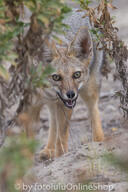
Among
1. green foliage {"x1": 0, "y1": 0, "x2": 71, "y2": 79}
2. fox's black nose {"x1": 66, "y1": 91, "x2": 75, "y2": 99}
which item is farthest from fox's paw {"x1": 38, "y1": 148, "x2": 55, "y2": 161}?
green foliage {"x1": 0, "y1": 0, "x2": 71, "y2": 79}

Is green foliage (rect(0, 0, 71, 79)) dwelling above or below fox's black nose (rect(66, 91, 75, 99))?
above

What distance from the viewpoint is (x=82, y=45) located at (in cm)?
475

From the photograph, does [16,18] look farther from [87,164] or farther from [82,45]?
[82,45]

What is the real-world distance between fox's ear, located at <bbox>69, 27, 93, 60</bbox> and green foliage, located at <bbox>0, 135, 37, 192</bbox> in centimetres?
277

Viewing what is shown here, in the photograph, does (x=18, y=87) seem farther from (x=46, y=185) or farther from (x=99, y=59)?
(x=99, y=59)

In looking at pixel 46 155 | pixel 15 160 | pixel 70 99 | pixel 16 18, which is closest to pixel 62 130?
pixel 46 155

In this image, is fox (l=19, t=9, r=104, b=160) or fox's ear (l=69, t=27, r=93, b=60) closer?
fox (l=19, t=9, r=104, b=160)

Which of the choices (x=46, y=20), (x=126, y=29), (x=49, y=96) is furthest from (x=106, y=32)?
(x=126, y=29)

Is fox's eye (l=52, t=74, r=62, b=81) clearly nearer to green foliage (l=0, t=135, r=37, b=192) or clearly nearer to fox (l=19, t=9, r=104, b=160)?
fox (l=19, t=9, r=104, b=160)

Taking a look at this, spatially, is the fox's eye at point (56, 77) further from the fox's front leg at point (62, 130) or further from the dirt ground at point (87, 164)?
the dirt ground at point (87, 164)

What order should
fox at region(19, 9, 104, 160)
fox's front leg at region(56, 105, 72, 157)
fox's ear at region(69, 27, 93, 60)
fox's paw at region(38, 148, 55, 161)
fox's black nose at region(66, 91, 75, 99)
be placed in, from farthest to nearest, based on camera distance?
fox's paw at region(38, 148, 55, 161) → fox's front leg at region(56, 105, 72, 157) → fox's ear at region(69, 27, 93, 60) → fox at region(19, 9, 104, 160) → fox's black nose at region(66, 91, 75, 99)

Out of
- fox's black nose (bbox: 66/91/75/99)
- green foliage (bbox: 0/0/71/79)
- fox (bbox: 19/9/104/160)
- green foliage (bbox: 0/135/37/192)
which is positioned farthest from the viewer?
fox (bbox: 19/9/104/160)

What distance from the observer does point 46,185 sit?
10.6ft

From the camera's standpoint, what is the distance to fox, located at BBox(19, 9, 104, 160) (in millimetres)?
4477
